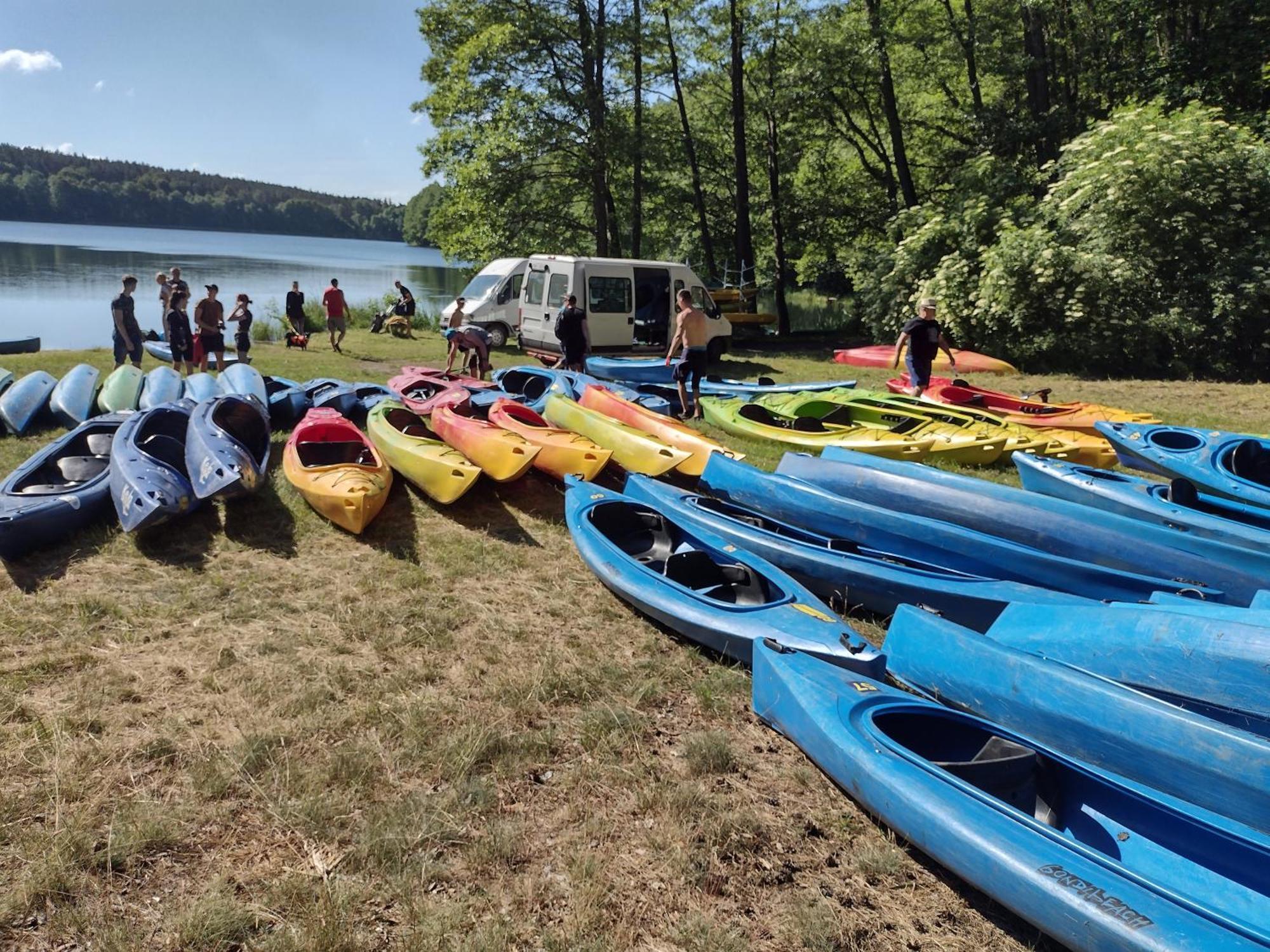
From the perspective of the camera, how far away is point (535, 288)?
1450cm

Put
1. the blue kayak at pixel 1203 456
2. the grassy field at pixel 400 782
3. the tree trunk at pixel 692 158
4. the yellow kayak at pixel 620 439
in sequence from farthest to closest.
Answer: the tree trunk at pixel 692 158
the yellow kayak at pixel 620 439
the blue kayak at pixel 1203 456
the grassy field at pixel 400 782

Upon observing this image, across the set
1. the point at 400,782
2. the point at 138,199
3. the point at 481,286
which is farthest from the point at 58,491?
the point at 138,199

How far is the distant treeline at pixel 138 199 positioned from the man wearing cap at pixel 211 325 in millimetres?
101171

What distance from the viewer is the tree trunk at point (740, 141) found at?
20.1m

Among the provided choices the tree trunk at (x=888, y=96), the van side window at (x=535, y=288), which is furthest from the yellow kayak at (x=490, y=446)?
the tree trunk at (x=888, y=96)

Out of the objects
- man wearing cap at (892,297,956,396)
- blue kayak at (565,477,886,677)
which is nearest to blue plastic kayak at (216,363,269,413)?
blue kayak at (565,477,886,677)

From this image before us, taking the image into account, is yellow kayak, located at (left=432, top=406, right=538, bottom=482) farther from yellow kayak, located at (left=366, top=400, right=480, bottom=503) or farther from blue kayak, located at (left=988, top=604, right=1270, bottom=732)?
blue kayak, located at (left=988, top=604, right=1270, bottom=732)

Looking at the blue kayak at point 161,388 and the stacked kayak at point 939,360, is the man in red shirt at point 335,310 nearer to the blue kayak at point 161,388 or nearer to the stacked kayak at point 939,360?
the blue kayak at point 161,388

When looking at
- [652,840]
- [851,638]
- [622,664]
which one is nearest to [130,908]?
[652,840]

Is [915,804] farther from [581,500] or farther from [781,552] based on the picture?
[581,500]

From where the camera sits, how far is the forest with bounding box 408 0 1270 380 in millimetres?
13367

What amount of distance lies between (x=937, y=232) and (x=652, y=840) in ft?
54.7

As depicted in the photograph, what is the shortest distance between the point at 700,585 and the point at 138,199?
369ft

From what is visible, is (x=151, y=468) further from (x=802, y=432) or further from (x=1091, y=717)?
(x=1091, y=717)
